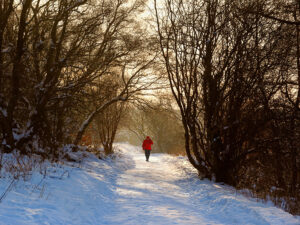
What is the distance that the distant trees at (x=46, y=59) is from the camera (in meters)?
8.55

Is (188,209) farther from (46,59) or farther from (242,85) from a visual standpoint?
(46,59)

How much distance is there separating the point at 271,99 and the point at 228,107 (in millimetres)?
1695


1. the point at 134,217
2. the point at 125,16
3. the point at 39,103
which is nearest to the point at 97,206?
the point at 134,217

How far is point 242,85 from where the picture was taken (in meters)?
8.91

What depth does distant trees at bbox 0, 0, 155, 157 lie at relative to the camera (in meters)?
8.55

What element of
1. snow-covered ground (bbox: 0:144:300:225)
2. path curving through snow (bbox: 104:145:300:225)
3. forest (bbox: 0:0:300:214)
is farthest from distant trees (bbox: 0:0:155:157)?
path curving through snow (bbox: 104:145:300:225)

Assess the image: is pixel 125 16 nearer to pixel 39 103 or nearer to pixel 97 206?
pixel 39 103

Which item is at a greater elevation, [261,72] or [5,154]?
[261,72]

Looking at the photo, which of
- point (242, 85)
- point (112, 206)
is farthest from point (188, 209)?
point (242, 85)

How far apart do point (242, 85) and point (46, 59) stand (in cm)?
749

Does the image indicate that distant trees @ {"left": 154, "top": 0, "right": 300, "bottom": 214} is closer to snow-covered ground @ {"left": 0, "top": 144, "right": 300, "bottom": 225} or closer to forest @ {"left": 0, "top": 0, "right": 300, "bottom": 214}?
forest @ {"left": 0, "top": 0, "right": 300, "bottom": 214}

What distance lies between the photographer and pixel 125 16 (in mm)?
13680

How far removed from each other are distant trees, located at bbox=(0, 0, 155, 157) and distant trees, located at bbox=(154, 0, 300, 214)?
3080 mm

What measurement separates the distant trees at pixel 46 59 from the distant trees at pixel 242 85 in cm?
308
